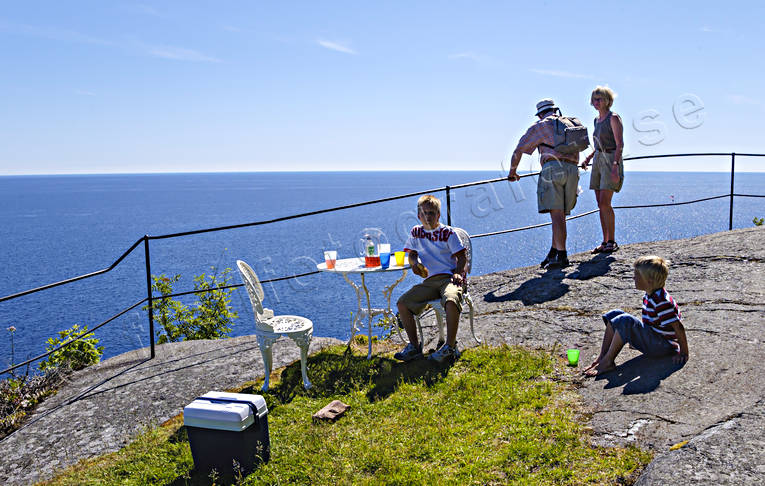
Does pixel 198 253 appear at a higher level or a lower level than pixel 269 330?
lower

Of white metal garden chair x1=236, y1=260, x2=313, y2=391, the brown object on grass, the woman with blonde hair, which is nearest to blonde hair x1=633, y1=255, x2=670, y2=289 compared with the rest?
the brown object on grass

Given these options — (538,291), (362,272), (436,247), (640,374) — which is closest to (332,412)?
(362,272)

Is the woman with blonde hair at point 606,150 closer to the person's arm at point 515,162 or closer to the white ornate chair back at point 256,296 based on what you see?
the person's arm at point 515,162

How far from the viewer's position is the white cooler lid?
11.6 ft

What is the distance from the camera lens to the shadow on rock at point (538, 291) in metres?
6.52

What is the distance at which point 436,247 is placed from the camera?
5.25m

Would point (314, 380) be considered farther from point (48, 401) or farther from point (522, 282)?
point (522, 282)

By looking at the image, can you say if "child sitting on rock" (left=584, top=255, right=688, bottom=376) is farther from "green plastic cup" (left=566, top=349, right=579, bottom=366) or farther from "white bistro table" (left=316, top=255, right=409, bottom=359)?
"white bistro table" (left=316, top=255, right=409, bottom=359)

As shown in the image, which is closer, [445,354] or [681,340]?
[681,340]

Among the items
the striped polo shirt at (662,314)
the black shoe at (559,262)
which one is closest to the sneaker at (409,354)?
the striped polo shirt at (662,314)

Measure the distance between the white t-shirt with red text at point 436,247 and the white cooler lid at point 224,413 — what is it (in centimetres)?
208

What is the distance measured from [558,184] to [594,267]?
1087mm

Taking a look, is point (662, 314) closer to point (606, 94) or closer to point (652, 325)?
point (652, 325)

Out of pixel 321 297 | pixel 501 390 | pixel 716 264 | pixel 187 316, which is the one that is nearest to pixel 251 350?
pixel 501 390
